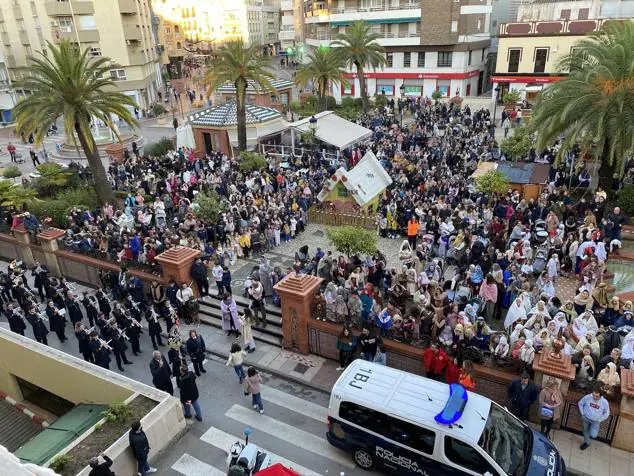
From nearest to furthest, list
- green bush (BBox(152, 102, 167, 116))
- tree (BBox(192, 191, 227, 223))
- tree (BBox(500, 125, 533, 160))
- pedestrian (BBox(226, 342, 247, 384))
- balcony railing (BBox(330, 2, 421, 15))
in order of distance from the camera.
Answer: pedestrian (BBox(226, 342, 247, 384))
tree (BBox(192, 191, 227, 223))
tree (BBox(500, 125, 533, 160))
balcony railing (BBox(330, 2, 421, 15))
green bush (BBox(152, 102, 167, 116))

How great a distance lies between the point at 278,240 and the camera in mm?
18812

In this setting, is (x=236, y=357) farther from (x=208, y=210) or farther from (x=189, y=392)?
(x=208, y=210)

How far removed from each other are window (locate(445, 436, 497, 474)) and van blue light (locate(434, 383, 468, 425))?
31 cm

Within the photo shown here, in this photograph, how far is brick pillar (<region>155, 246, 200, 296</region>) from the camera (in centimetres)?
1440

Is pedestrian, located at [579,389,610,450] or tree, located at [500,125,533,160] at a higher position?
tree, located at [500,125,533,160]

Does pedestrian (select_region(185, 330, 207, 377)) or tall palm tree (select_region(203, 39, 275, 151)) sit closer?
pedestrian (select_region(185, 330, 207, 377))

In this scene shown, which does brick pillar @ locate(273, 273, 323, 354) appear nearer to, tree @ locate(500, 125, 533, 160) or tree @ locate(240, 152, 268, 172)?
tree @ locate(240, 152, 268, 172)

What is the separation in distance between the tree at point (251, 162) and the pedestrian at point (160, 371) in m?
16.4

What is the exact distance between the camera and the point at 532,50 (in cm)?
4275

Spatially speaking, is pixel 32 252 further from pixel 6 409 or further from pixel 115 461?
pixel 115 461

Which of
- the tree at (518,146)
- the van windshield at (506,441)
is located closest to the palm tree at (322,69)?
the tree at (518,146)

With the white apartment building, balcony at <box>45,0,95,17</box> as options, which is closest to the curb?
balcony at <box>45,0,95,17</box>

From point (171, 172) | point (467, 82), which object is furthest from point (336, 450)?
point (467, 82)

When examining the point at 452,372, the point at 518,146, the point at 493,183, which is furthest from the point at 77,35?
the point at 452,372
